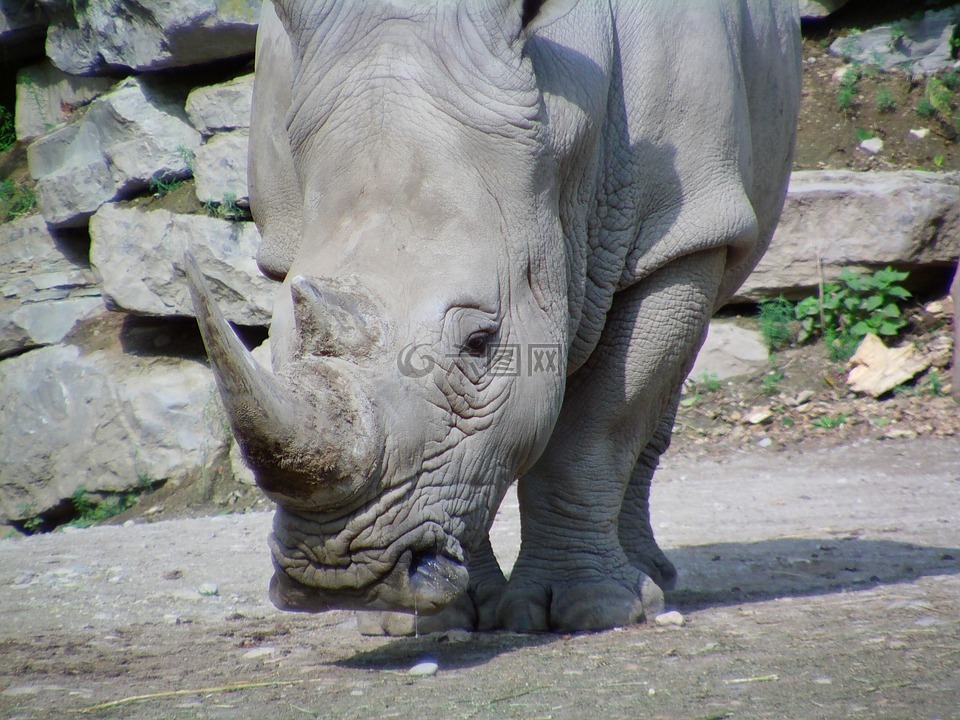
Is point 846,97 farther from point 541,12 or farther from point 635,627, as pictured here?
point 635,627

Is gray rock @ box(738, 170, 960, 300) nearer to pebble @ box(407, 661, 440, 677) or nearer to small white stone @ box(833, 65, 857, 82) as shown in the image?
small white stone @ box(833, 65, 857, 82)

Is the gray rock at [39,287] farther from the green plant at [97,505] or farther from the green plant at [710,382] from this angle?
the green plant at [710,382]

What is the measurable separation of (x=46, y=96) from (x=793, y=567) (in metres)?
8.87

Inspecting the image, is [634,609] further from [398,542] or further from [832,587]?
[398,542]

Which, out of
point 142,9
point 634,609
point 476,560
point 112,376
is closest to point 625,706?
point 634,609

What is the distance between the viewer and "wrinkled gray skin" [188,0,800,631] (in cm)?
291

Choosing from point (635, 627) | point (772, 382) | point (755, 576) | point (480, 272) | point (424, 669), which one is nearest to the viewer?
point (480, 272)

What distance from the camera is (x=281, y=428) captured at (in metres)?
2.63

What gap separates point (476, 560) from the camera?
4227mm

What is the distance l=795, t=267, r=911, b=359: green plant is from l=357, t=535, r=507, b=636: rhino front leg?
581 centimetres

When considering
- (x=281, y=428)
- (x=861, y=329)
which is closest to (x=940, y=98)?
(x=861, y=329)

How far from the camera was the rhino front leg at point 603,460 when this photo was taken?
12.7ft

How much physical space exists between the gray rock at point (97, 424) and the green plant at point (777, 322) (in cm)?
462

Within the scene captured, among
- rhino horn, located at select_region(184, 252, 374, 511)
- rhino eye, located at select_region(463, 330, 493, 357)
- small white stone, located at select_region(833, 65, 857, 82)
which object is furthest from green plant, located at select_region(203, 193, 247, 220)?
rhino horn, located at select_region(184, 252, 374, 511)
